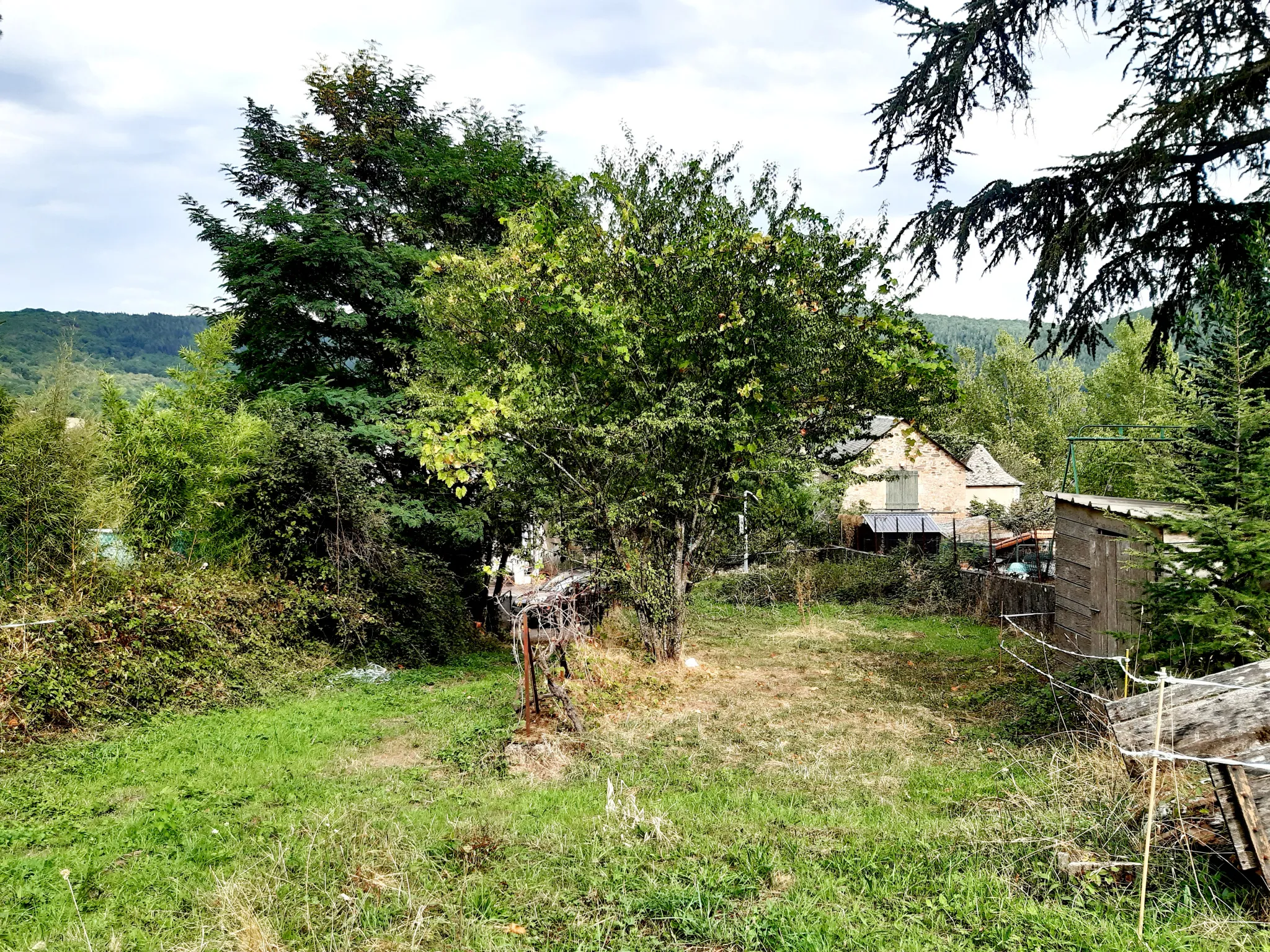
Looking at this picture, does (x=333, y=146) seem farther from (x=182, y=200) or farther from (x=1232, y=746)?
(x=1232, y=746)

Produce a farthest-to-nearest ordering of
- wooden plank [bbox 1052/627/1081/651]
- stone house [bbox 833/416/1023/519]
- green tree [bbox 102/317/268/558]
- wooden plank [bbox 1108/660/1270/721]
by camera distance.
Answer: stone house [bbox 833/416/1023/519] → green tree [bbox 102/317/268/558] → wooden plank [bbox 1052/627/1081/651] → wooden plank [bbox 1108/660/1270/721]

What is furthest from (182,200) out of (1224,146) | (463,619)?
(1224,146)

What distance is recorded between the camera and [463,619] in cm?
1407

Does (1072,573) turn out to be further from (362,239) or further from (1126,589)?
(362,239)

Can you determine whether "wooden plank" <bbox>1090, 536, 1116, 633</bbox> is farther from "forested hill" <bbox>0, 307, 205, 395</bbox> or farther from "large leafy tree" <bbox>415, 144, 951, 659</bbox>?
"forested hill" <bbox>0, 307, 205, 395</bbox>

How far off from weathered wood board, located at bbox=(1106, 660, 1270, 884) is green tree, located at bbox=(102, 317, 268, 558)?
10551 mm

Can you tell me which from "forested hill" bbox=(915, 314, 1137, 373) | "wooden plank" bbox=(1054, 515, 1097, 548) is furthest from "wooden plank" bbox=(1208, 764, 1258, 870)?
"forested hill" bbox=(915, 314, 1137, 373)

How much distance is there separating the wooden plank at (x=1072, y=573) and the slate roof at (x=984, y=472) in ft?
82.6

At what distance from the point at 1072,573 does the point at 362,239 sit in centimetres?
1431

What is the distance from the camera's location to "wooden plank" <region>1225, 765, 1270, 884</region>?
9.32 ft

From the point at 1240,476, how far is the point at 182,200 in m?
17.4

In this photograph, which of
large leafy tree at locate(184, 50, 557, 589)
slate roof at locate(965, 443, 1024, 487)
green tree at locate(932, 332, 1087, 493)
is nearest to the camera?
large leafy tree at locate(184, 50, 557, 589)

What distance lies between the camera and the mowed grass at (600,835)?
3182mm

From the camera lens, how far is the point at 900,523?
90.2 feet
